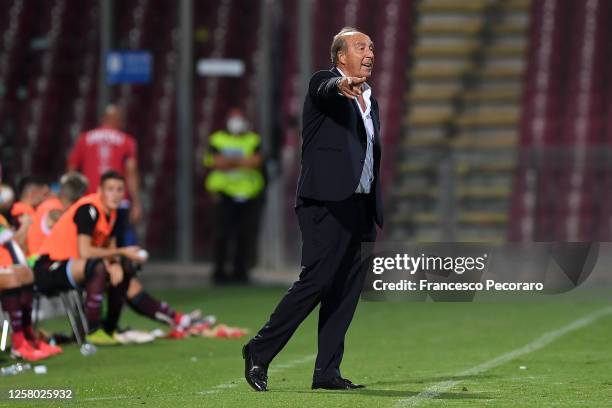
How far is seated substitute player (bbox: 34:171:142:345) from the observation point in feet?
38.3

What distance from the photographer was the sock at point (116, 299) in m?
12.1

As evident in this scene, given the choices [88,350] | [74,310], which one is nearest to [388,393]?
[88,350]

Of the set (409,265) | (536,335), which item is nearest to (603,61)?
(536,335)

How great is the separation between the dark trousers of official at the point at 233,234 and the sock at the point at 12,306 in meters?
8.08

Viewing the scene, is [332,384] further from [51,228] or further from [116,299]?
[51,228]

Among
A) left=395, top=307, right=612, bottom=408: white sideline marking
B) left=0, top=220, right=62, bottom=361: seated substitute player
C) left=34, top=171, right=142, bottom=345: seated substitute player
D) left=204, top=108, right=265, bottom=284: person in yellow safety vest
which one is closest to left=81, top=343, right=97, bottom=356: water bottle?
left=0, top=220, right=62, bottom=361: seated substitute player

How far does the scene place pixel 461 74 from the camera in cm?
2544

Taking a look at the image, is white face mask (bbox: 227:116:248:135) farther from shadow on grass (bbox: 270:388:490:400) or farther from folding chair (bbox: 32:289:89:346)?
shadow on grass (bbox: 270:388:490:400)

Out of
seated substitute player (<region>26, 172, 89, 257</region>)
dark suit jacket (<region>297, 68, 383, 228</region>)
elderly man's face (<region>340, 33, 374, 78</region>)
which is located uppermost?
elderly man's face (<region>340, 33, 374, 78</region>)

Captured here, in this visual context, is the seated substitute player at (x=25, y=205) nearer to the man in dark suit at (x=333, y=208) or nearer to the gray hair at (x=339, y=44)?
the man in dark suit at (x=333, y=208)

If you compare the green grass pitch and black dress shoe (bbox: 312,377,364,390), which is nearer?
the green grass pitch

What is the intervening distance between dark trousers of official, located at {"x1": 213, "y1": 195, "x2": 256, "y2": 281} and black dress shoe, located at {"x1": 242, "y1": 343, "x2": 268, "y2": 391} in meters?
10.9

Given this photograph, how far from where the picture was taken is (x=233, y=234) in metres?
18.9

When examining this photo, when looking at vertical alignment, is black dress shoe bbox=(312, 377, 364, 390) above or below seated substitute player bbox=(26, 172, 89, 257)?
below
